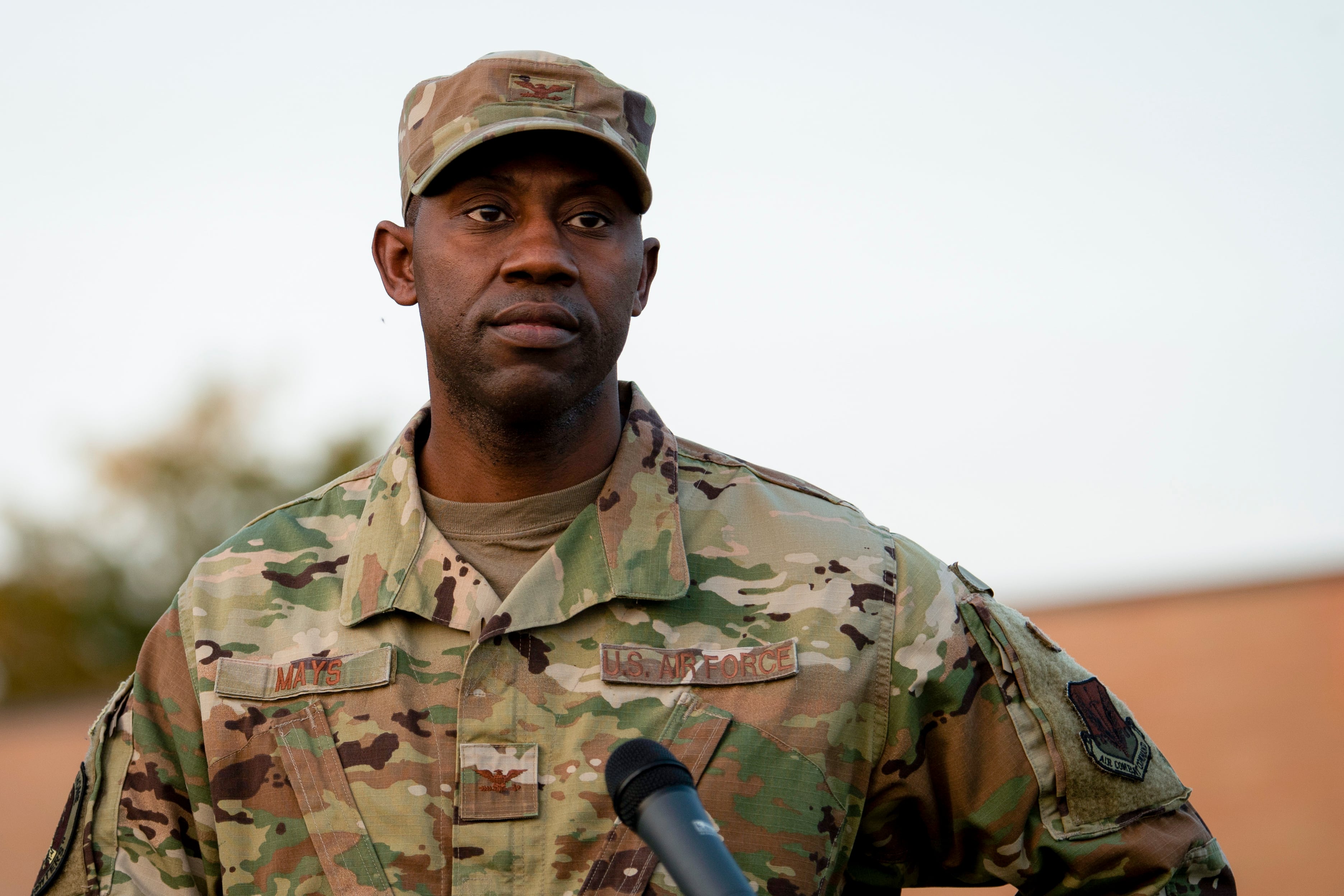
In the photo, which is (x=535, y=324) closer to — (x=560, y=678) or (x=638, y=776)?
(x=560, y=678)

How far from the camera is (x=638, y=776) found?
172 centimetres

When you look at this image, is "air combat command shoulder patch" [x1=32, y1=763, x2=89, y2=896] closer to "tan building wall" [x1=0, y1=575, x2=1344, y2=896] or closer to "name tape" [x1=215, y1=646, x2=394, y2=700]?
"name tape" [x1=215, y1=646, x2=394, y2=700]

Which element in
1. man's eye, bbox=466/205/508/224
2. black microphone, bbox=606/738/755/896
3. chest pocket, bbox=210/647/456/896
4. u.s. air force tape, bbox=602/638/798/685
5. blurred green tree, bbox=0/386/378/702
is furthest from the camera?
blurred green tree, bbox=0/386/378/702

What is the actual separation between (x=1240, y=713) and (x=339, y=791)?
11673mm

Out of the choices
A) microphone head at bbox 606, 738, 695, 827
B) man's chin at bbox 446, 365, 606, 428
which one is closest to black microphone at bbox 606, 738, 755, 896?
microphone head at bbox 606, 738, 695, 827

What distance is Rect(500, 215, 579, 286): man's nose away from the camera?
2.93 m

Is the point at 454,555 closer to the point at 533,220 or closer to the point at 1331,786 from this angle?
the point at 533,220

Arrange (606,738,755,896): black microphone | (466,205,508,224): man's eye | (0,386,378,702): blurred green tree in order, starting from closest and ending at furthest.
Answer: (606,738,755,896): black microphone → (466,205,508,224): man's eye → (0,386,378,702): blurred green tree

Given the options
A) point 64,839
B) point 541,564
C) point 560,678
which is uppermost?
point 541,564

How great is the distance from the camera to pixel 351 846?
2.80 meters

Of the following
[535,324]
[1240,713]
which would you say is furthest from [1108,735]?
[1240,713]

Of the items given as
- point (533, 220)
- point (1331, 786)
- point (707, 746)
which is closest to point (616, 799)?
point (707, 746)

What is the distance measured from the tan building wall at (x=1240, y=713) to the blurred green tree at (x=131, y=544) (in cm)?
873

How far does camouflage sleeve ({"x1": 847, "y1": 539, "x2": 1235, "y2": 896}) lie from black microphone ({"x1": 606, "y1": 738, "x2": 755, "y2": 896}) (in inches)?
51.5
